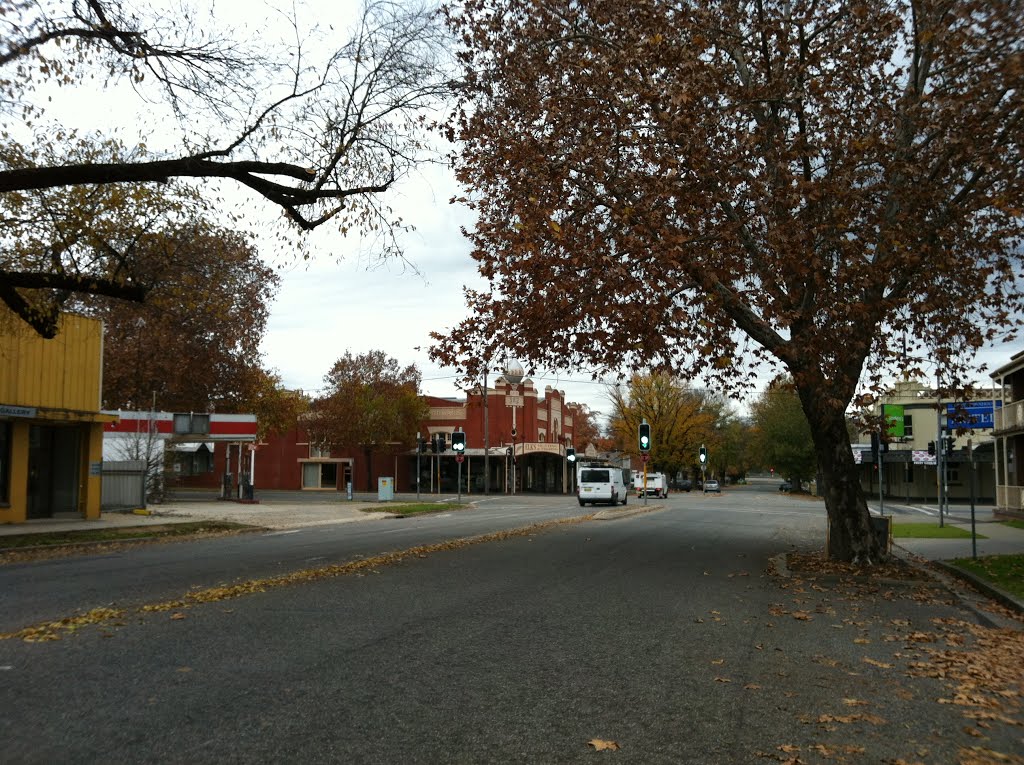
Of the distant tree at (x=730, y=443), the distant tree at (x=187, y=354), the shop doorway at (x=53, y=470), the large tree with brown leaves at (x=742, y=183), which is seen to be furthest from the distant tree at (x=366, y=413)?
the large tree with brown leaves at (x=742, y=183)

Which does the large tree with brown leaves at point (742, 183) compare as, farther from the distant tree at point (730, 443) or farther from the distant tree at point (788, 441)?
the distant tree at point (730, 443)

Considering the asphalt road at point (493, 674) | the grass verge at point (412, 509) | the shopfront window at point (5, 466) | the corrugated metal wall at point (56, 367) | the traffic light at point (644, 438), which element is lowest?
the grass verge at point (412, 509)

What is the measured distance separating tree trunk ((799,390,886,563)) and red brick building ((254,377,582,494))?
48372 millimetres

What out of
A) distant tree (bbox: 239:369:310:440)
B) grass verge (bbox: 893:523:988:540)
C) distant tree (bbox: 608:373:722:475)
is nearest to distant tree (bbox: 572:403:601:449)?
distant tree (bbox: 608:373:722:475)

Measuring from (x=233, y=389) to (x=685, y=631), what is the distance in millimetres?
43161

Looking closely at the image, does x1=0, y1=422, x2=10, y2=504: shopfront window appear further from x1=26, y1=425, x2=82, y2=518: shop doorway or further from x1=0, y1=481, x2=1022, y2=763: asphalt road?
x1=0, y1=481, x2=1022, y2=763: asphalt road

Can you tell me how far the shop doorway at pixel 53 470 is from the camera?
24.2m

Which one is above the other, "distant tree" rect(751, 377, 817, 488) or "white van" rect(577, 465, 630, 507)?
"distant tree" rect(751, 377, 817, 488)

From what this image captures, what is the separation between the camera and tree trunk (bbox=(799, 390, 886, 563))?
15.1 metres

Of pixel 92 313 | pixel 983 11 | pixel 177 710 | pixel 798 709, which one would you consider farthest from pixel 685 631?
pixel 92 313

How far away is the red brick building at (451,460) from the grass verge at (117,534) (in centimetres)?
4009

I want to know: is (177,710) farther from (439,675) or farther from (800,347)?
(800,347)

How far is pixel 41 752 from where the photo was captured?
472 cm

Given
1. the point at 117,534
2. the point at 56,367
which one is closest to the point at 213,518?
the point at 56,367
